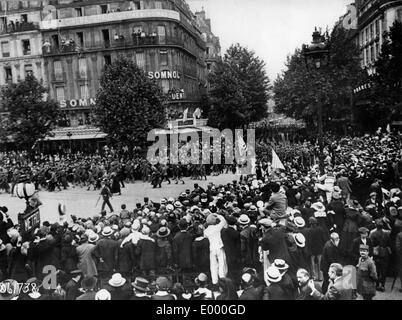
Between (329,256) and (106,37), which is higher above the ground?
(106,37)

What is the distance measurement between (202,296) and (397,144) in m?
19.3

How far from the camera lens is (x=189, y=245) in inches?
369

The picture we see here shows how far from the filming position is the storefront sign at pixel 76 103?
2995 cm

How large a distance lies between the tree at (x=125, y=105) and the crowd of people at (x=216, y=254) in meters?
17.1

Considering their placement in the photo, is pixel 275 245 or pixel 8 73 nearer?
pixel 275 245

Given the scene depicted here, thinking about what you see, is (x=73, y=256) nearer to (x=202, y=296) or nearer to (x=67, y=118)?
(x=202, y=296)

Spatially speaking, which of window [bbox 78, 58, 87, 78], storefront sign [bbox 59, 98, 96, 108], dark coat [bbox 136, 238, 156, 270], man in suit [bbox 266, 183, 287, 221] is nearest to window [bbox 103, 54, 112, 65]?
window [bbox 78, 58, 87, 78]

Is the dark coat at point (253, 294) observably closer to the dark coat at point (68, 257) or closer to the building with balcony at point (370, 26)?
the dark coat at point (68, 257)

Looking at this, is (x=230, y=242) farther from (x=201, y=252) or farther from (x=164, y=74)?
(x=164, y=74)

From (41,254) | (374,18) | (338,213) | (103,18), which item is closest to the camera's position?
(41,254)

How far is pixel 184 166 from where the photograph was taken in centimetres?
2572

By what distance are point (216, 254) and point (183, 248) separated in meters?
0.74

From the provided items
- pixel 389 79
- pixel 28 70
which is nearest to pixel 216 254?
pixel 389 79

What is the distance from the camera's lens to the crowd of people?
704 centimetres
